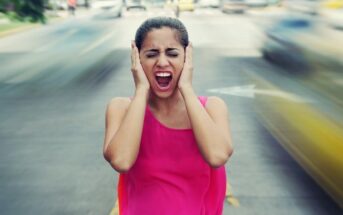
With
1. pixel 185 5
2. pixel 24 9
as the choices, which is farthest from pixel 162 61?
pixel 185 5

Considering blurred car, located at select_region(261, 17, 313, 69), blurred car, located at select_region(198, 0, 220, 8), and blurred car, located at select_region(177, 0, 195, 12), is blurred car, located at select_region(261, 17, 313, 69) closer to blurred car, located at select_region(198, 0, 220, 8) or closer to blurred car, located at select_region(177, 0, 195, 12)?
blurred car, located at select_region(177, 0, 195, 12)

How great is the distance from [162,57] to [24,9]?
1292cm

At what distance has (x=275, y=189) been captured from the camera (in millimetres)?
6141

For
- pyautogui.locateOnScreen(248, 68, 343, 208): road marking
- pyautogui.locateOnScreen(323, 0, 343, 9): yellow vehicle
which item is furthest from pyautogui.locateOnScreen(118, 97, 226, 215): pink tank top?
pyautogui.locateOnScreen(323, 0, 343, 9): yellow vehicle

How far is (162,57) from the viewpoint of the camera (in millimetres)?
2143

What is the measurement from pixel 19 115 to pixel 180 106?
8689 millimetres

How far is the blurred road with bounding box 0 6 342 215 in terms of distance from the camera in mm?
5844

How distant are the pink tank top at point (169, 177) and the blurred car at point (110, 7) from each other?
42.8 meters

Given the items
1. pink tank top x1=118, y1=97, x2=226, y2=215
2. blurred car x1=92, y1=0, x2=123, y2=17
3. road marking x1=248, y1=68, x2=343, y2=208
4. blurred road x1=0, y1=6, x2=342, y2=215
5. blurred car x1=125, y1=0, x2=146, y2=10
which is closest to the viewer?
pink tank top x1=118, y1=97, x2=226, y2=215

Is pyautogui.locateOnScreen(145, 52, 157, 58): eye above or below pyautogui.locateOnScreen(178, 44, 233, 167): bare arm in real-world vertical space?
above

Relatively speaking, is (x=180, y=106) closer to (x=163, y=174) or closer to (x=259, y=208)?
(x=163, y=174)

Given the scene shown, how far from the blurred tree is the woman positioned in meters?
12.4

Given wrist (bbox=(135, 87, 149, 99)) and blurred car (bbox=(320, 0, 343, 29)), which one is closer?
wrist (bbox=(135, 87, 149, 99))

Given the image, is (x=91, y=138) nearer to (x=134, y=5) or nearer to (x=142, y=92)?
(x=142, y=92)
